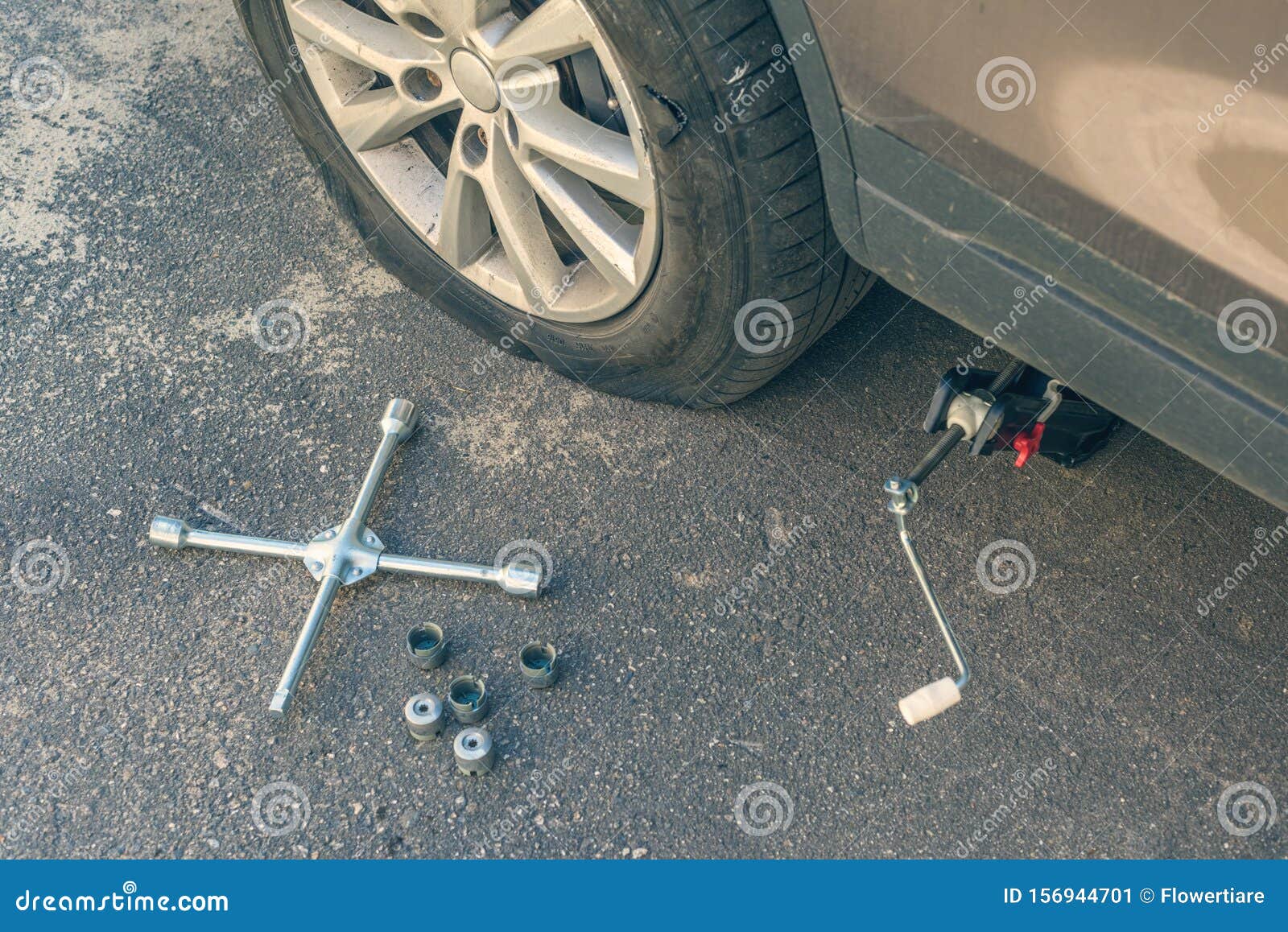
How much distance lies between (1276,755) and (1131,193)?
3.45ft

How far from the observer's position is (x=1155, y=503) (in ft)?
7.32

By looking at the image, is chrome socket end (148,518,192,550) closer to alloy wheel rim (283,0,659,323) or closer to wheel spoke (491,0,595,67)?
alloy wheel rim (283,0,659,323)

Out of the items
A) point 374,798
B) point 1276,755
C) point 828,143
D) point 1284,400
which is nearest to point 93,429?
point 374,798

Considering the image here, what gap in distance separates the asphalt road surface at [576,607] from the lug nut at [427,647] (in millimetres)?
51

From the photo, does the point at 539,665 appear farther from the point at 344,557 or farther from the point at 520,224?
the point at 520,224

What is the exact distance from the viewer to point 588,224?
215 cm

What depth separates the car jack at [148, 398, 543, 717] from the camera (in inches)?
81.6

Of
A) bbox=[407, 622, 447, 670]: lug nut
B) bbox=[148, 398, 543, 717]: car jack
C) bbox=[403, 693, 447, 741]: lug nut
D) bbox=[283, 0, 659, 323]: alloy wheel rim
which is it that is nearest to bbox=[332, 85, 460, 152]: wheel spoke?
bbox=[283, 0, 659, 323]: alloy wheel rim

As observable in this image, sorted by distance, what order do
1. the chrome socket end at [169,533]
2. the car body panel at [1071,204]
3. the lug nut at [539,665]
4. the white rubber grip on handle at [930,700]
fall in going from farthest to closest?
the chrome socket end at [169,533]
the lug nut at [539,665]
the white rubber grip on handle at [930,700]
the car body panel at [1071,204]

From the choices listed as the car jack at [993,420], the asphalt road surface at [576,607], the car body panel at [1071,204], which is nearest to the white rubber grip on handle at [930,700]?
the car jack at [993,420]

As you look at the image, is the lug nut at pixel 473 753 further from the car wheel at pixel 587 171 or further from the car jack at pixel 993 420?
the car wheel at pixel 587 171

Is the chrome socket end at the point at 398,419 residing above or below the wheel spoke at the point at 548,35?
below

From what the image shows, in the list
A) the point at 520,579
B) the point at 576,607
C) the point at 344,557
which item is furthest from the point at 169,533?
the point at 576,607

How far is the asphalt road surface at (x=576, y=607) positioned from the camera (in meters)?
1.86
